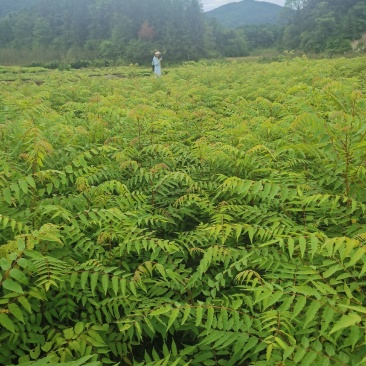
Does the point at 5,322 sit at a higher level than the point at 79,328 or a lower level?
higher

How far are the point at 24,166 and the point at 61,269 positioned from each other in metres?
1.98

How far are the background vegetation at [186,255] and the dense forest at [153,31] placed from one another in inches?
1930

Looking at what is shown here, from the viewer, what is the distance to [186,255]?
329 cm

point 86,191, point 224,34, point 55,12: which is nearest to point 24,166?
point 86,191

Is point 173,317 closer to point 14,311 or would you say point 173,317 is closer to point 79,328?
point 79,328

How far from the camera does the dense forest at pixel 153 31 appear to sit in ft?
175

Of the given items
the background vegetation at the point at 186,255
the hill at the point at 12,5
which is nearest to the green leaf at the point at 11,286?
the background vegetation at the point at 186,255

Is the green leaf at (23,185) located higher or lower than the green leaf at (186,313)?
higher

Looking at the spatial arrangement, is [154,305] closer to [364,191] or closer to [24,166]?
[364,191]

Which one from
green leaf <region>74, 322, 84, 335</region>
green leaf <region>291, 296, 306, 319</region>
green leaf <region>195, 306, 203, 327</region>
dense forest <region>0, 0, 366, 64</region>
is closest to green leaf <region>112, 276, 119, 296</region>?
green leaf <region>74, 322, 84, 335</region>

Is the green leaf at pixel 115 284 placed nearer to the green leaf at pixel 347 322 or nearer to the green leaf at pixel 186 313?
the green leaf at pixel 186 313

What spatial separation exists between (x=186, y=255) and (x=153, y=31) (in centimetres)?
6323

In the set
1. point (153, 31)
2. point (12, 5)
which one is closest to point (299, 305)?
point (153, 31)

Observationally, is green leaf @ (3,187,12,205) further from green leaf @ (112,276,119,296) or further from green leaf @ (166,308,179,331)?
green leaf @ (166,308,179,331)
